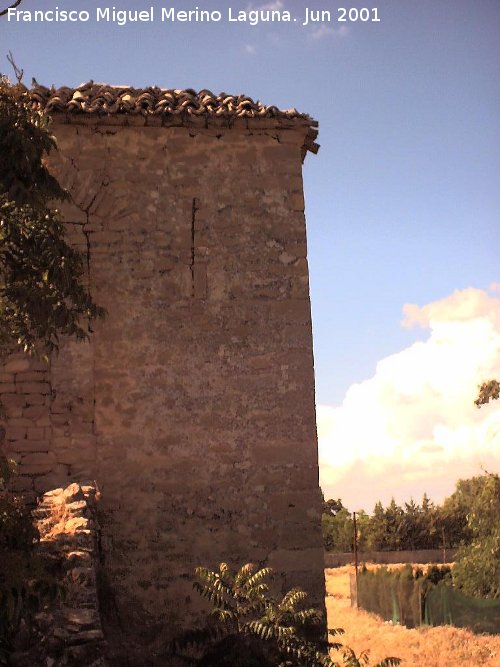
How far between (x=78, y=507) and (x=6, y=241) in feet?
7.26

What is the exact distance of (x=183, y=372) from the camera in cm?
891

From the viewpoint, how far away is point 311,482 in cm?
884

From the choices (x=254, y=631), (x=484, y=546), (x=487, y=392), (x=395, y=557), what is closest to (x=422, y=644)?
(x=484, y=546)

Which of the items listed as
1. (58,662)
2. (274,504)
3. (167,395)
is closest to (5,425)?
(167,395)

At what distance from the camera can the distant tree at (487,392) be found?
13.8 meters

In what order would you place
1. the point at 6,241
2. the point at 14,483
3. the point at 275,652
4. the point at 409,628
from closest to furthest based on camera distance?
the point at 6,241
the point at 275,652
the point at 14,483
the point at 409,628

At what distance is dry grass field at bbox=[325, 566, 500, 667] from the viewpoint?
13914 millimetres

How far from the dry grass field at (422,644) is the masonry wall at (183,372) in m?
5.52

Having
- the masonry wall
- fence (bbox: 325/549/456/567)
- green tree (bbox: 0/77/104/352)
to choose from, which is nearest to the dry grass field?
A: the masonry wall

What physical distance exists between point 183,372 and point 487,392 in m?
6.65

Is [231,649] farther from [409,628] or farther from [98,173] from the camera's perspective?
[409,628]

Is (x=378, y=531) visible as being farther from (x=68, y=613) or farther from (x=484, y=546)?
(x=68, y=613)

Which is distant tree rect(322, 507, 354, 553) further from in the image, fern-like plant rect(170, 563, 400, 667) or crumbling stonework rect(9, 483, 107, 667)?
crumbling stonework rect(9, 483, 107, 667)

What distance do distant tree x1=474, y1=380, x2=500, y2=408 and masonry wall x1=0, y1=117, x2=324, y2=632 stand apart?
5651 millimetres
